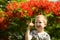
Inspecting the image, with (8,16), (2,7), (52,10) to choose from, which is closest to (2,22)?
(8,16)

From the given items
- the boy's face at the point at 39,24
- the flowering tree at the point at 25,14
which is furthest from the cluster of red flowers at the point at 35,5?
the boy's face at the point at 39,24

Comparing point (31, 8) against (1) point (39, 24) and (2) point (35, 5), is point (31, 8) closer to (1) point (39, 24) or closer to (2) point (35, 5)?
(2) point (35, 5)

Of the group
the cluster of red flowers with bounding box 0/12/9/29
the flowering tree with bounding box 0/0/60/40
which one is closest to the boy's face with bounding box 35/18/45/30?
the flowering tree with bounding box 0/0/60/40

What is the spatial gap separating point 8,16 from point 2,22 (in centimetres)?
21

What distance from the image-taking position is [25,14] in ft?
17.8

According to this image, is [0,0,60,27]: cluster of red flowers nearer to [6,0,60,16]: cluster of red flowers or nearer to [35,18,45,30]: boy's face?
[6,0,60,16]: cluster of red flowers

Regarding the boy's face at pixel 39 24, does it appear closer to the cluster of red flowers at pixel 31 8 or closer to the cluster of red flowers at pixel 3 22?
the cluster of red flowers at pixel 31 8

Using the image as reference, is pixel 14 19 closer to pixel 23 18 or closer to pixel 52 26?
pixel 23 18

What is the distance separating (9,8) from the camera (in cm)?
556

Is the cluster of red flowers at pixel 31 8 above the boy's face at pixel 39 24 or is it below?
above

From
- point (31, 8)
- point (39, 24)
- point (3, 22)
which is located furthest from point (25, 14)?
point (39, 24)

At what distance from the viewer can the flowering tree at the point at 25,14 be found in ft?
18.0

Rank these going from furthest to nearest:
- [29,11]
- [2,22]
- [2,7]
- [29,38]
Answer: [2,7] → [2,22] → [29,11] → [29,38]

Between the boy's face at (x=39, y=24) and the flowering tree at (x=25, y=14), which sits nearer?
the boy's face at (x=39, y=24)
